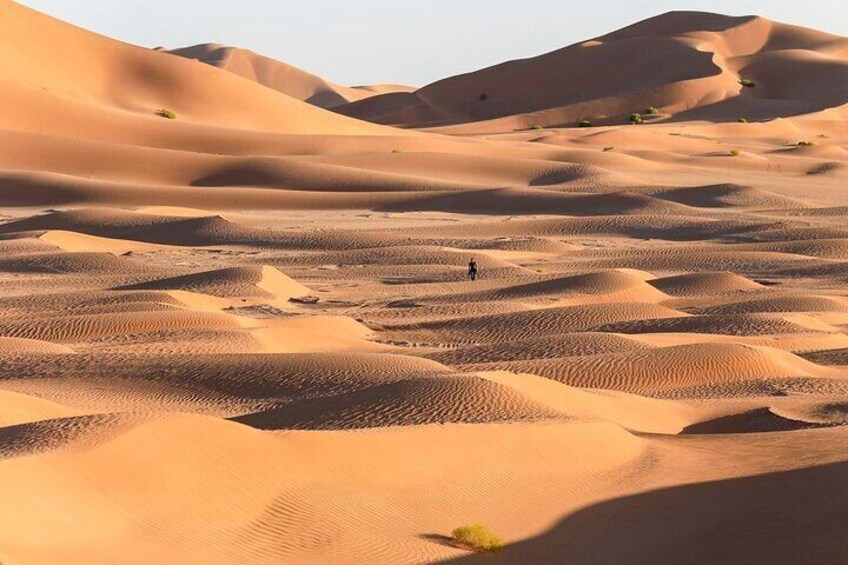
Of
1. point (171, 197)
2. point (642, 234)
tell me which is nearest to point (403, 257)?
point (642, 234)

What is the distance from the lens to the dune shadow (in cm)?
931

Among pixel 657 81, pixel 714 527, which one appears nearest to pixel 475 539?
pixel 714 527

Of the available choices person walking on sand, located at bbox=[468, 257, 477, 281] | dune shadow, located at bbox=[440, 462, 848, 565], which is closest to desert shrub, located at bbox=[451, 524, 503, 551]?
dune shadow, located at bbox=[440, 462, 848, 565]

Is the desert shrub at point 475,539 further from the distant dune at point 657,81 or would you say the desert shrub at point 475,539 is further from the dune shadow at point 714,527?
the distant dune at point 657,81

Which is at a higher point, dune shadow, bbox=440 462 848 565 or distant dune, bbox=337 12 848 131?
distant dune, bbox=337 12 848 131

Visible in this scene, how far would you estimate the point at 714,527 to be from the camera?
10.1 metres

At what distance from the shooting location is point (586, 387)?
17125 millimetres

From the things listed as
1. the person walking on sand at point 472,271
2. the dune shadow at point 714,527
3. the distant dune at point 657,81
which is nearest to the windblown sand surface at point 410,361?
the dune shadow at point 714,527

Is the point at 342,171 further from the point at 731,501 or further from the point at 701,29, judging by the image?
the point at 701,29

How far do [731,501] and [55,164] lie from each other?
44.6 meters

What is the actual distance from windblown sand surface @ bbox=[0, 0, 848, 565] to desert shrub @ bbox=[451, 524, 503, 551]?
11cm

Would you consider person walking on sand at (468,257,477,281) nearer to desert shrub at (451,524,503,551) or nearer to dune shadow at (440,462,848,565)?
dune shadow at (440,462,848,565)

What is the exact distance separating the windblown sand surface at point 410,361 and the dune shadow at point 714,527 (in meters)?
0.03

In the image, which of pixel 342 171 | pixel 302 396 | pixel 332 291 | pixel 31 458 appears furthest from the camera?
pixel 342 171
